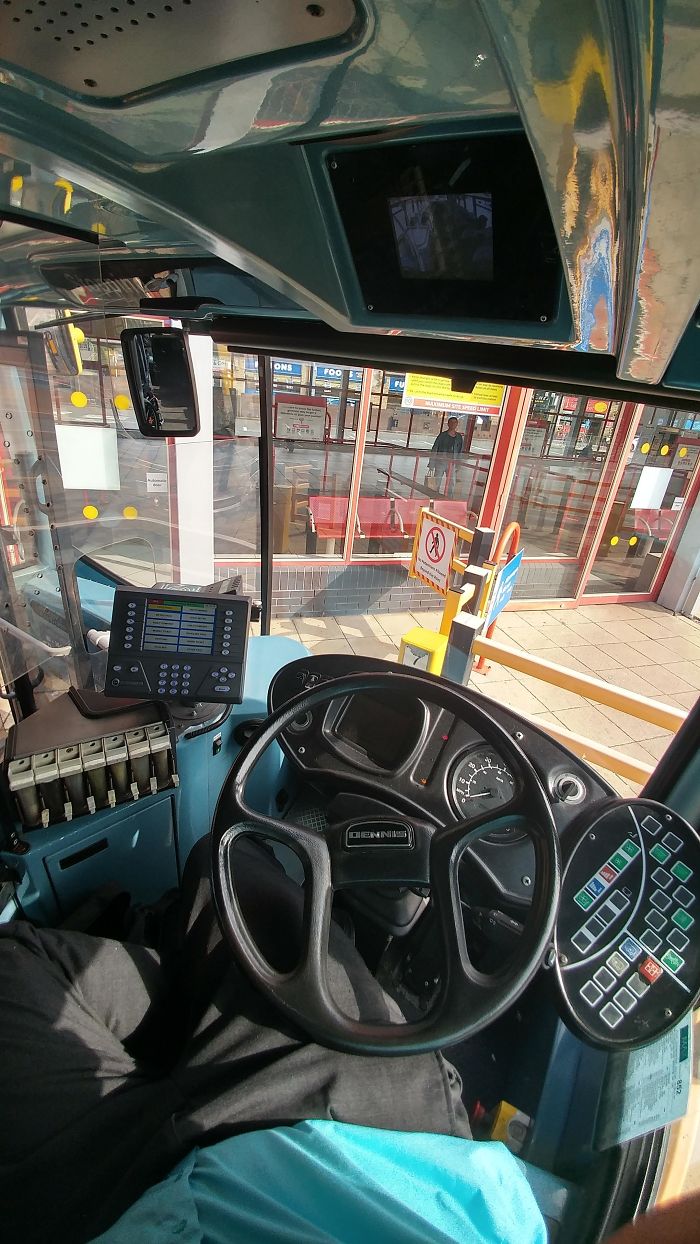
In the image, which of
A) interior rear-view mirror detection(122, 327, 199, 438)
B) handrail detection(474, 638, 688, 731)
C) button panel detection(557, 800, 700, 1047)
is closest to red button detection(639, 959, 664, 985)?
button panel detection(557, 800, 700, 1047)

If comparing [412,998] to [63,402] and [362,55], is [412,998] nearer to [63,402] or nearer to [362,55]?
[362,55]

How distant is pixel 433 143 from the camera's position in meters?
0.84

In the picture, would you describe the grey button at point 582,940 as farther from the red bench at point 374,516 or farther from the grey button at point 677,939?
the red bench at point 374,516

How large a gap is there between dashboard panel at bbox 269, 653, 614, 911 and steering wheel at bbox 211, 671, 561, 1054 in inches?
6.2

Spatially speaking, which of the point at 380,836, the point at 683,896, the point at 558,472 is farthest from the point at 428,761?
the point at 558,472

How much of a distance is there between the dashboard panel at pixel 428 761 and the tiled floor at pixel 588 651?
226 centimetres

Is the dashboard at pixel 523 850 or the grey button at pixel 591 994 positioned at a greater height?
the dashboard at pixel 523 850

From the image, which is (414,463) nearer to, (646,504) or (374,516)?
(374,516)

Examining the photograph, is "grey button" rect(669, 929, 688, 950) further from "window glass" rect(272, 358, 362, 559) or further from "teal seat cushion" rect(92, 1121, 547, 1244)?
"window glass" rect(272, 358, 362, 559)

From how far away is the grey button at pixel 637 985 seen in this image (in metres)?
1.15

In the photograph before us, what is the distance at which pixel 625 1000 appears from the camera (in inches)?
45.0

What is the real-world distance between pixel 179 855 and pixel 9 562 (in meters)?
1.11

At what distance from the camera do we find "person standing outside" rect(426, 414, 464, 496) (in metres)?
5.25

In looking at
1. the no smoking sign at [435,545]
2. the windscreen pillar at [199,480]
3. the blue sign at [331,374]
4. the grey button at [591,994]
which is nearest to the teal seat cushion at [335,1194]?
the grey button at [591,994]
